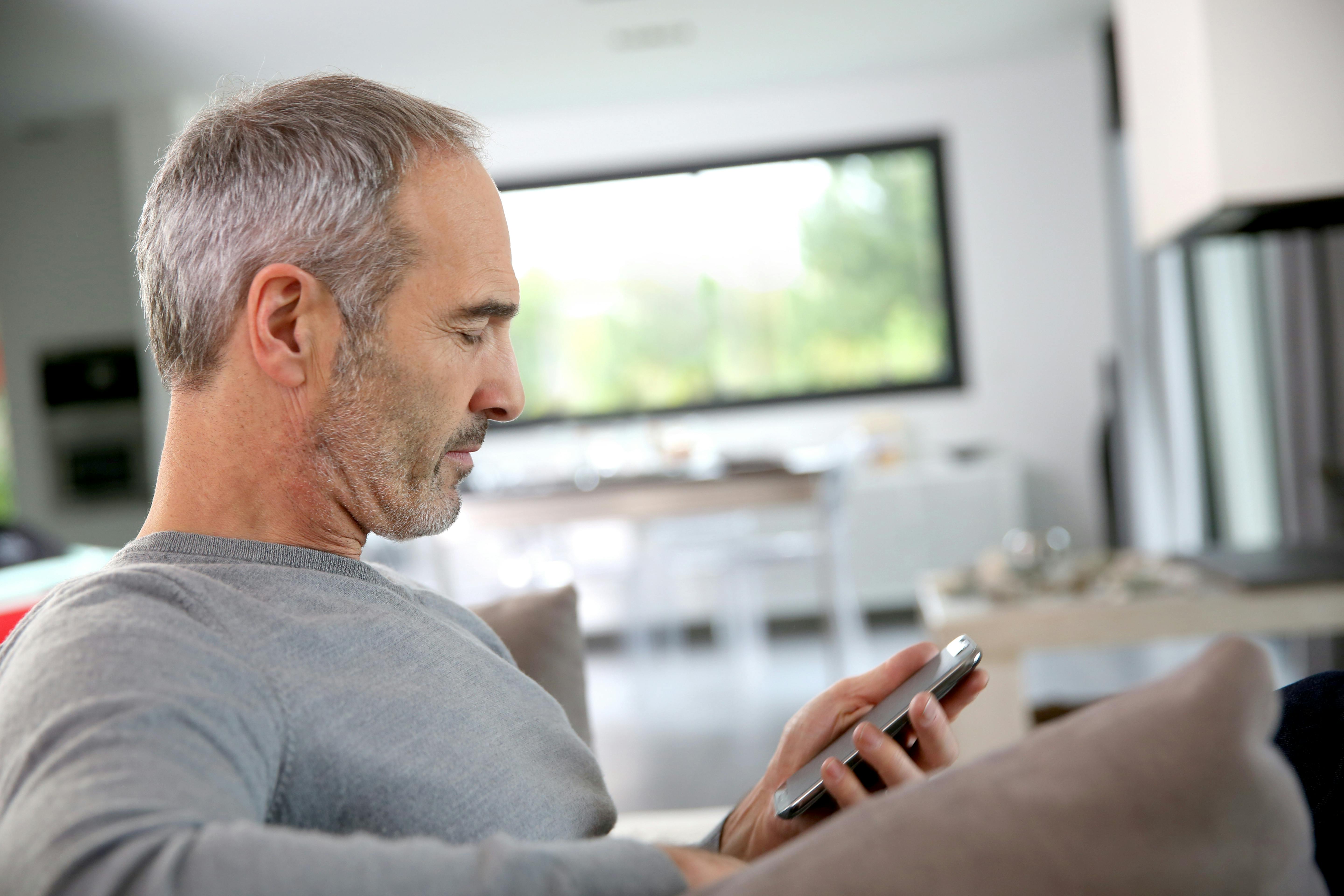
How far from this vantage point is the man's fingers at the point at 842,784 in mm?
745

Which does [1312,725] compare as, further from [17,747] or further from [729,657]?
[729,657]

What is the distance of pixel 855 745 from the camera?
76cm

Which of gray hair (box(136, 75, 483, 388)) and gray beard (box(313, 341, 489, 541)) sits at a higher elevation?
gray hair (box(136, 75, 483, 388))

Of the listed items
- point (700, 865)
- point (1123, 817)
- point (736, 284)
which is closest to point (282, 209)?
point (700, 865)

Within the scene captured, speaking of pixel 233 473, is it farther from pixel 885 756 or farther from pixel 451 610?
pixel 885 756

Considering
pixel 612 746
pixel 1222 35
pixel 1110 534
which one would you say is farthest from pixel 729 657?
pixel 1222 35

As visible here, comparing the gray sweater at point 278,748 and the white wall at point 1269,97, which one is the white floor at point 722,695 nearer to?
the white wall at point 1269,97

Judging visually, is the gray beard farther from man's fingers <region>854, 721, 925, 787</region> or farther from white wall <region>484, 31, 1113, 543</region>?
white wall <region>484, 31, 1113, 543</region>

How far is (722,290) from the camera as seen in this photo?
5.97 metres

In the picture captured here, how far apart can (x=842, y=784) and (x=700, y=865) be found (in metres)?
0.19

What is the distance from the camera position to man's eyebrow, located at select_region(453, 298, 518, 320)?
82cm

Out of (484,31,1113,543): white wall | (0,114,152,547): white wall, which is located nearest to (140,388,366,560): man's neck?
(0,114,152,547): white wall

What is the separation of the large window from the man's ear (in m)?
5.09

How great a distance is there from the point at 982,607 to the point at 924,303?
12.6 ft
